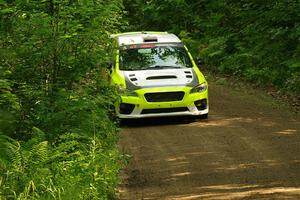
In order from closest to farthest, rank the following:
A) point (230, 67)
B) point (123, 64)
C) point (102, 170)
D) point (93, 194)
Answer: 1. point (93, 194)
2. point (102, 170)
3. point (123, 64)
4. point (230, 67)

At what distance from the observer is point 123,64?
13719 mm

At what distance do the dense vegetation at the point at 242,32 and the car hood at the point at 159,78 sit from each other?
14.8 ft

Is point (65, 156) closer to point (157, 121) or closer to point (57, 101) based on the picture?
point (57, 101)

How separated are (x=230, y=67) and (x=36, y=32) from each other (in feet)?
43.4

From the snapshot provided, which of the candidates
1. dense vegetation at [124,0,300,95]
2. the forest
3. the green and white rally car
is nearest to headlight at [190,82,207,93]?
the green and white rally car

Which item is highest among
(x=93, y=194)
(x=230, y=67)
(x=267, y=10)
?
(x=93, y=194)

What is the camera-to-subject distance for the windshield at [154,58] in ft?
44.8

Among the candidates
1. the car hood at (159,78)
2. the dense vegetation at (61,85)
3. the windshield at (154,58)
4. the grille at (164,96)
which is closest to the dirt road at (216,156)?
the grille at (164,96)

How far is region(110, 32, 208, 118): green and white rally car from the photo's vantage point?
12859 mm

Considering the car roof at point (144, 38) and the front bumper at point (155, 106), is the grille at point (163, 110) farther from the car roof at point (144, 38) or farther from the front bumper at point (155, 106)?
→ the car roof at point (144, 38)

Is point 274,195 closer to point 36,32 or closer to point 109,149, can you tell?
point 109,149

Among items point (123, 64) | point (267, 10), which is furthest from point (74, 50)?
point (267, 10)

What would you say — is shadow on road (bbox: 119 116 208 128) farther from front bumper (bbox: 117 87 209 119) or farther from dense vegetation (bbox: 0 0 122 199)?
dense vegetation (bbox: 0 0 122 199)

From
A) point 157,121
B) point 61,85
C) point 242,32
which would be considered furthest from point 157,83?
point 242,32
